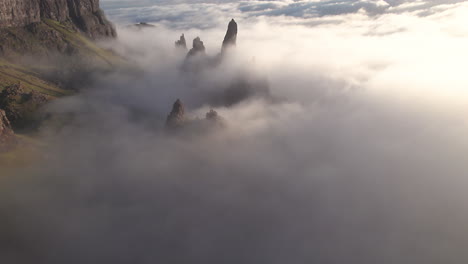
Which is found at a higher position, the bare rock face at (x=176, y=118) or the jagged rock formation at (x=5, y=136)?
the jagged rock formation at (x=5, y=136)

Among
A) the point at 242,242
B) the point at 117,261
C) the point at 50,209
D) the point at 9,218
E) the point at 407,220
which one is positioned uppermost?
the point at 9,218

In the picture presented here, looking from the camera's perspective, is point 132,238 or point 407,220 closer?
point 132,238

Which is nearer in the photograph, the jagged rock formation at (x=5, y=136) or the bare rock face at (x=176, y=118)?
the jagged rock formation at (x=5, y=136)

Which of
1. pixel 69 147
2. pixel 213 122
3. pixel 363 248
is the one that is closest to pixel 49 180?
pixel 69 147

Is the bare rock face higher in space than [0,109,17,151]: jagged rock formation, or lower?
lower

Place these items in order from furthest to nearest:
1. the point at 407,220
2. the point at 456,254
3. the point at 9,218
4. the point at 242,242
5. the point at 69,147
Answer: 1. the point at 407,220
2. the point at 69,147
3. the point at 456,254
4. the point at 242,242
5. the point at 9,218

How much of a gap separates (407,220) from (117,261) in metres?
184

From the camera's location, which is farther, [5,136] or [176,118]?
[176,118]

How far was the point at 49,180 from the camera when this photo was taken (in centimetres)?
14075

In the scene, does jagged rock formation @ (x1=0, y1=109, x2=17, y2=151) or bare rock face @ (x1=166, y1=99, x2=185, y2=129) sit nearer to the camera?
jagged rock formation @ (x1=0, y1=109, x2=17, y2=151)

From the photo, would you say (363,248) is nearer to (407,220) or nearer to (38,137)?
(407,220)

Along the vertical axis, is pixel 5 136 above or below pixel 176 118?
above

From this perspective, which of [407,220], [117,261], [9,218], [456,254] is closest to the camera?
[9,218]

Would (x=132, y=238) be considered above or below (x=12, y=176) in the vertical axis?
below
